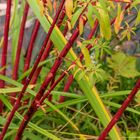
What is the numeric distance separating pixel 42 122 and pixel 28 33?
0.80 metres

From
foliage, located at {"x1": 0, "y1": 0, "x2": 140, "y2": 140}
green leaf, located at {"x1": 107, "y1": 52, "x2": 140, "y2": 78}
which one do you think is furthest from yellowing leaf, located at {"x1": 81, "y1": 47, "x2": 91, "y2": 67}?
green leaf, located at {"x1": 107, "y1": 52, "x2": 140, "y2": 78}

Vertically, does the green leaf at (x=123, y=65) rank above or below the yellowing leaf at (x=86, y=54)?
below

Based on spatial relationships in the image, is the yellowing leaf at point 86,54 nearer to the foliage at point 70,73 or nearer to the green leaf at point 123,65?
the foliage at point 70,73

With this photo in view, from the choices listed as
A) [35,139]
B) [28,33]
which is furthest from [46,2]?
[28,33]

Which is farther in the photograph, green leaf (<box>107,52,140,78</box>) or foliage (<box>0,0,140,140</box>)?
green leaf (<box>107,52,140,78</box>)

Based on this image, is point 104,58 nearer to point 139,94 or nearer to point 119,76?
point 119,76

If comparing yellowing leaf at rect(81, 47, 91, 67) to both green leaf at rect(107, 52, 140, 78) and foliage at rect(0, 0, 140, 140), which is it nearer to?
foliage at rect(0, 0, 140, 140)

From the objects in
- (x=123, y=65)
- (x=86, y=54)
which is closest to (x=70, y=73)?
(x=123, y=65)

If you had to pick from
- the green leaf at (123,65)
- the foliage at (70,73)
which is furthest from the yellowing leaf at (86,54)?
the green leaf at (123,65)

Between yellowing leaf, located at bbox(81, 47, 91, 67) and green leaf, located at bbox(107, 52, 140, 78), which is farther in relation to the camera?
green leaf, located at bbox(107, 52, 140, 78)

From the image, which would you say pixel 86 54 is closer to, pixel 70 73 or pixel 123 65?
pixel 70 73

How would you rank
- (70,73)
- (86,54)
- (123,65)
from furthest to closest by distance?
→ (123,65) → (70,73) → (86,54)

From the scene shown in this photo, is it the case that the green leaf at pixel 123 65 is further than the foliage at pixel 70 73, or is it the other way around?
the green leaf at pixel 123 65

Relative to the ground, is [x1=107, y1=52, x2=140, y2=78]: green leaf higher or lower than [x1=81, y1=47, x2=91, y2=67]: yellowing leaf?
lower
